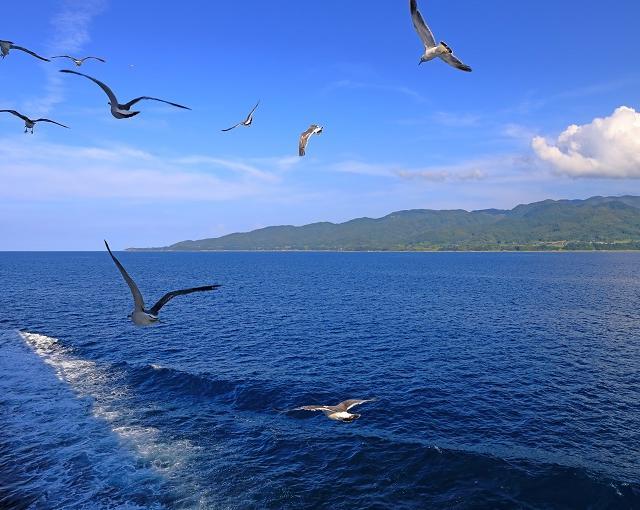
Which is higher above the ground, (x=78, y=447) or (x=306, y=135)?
(x=306, y=135)

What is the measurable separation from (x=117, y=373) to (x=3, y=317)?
4878 cm

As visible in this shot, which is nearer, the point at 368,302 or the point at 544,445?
the point at 544,445

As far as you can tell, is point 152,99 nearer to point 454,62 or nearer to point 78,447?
point 454,62

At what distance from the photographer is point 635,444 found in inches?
1243

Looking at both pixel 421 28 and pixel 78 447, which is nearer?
pixel 421 28

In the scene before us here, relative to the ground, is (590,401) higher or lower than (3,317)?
lower

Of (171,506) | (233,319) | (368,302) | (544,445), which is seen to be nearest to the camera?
(171,506)

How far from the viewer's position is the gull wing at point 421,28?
12.9 metres

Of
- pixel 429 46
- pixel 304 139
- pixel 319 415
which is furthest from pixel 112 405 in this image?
pixel 429 46

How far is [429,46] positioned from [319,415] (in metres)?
31.7

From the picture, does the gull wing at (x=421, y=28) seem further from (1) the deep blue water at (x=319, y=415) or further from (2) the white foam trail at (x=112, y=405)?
(2) the white foam trail at (x=112, y=405)

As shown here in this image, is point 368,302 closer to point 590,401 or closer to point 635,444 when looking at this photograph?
point 590,401

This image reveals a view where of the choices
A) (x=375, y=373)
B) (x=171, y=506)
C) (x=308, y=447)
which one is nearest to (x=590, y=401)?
(x=375, y=373)

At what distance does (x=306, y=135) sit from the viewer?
73.5 feet
